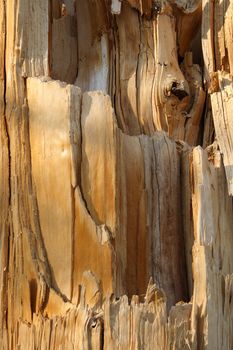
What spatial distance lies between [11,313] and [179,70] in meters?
0.91

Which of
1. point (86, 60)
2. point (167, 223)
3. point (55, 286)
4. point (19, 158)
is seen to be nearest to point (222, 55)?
point (86, 60)

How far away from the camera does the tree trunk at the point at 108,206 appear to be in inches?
71.0

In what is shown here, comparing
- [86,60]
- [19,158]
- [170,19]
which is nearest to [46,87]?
[19,158]

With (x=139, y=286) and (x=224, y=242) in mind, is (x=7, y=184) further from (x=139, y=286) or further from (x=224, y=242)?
(x=224, y=242)

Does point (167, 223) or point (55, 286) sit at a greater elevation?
point (167, 223)

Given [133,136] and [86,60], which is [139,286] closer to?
[133,136]

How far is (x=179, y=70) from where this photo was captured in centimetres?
231

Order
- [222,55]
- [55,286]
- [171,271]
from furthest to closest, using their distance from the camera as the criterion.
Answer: [222,55] → [171,271] → [55,286]

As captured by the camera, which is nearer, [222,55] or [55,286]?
[55,286]

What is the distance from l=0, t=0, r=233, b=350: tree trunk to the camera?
1.80m

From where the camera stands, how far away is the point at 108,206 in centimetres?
190

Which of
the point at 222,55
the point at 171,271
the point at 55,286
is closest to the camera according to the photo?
the point at 55,286

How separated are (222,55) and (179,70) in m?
0.14

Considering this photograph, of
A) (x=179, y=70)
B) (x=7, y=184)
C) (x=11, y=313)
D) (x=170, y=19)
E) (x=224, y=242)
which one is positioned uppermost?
(x=170, y=19)
